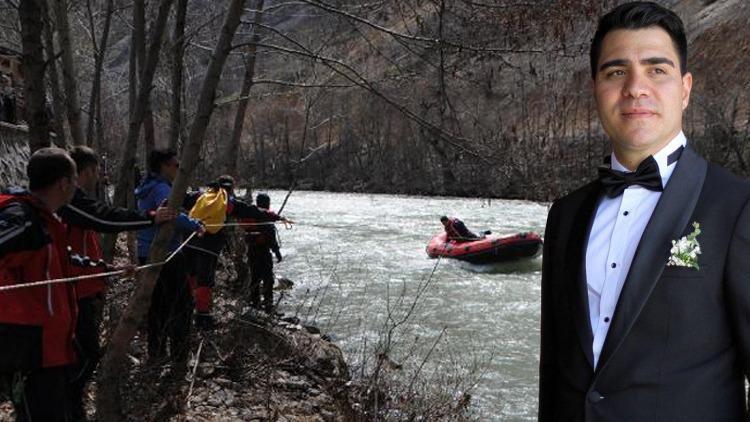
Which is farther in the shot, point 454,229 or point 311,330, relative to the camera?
point 454,229

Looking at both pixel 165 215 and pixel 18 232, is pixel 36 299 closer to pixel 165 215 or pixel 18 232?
pixel 18 232

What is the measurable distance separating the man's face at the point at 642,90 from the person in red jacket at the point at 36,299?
2613 mm

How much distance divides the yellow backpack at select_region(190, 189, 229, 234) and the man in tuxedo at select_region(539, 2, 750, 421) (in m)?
5.28

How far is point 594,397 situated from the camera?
4.90 ft

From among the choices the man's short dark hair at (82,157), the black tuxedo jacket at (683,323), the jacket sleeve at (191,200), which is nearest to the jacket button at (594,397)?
the black tuxedo jacket at (683,323)

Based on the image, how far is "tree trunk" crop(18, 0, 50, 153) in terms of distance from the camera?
3752 mm

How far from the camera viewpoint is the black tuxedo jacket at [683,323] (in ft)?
4.54

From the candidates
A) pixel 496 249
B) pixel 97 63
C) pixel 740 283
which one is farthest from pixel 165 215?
pixel 496 249

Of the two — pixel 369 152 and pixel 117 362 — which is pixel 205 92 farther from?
pixel 369 152

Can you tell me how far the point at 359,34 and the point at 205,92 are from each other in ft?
3.74

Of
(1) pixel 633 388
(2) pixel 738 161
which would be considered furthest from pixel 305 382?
(2) pixel 738 161

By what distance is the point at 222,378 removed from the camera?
212 inches

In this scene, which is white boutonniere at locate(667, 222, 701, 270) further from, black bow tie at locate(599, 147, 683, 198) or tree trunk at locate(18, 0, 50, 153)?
tree trunk at locate(18, 0, 50, 153)

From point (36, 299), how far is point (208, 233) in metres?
3.81
